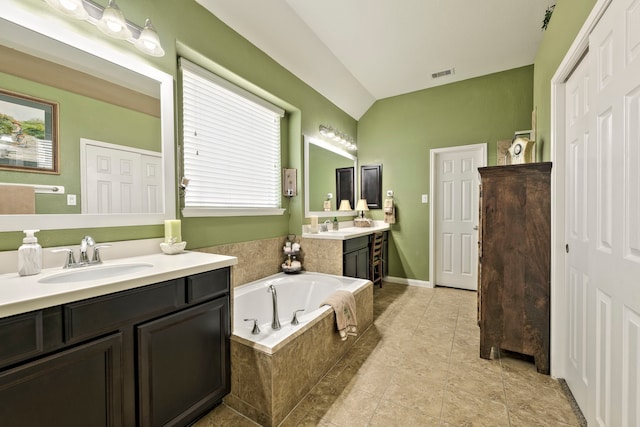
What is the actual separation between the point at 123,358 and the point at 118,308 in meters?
0.22

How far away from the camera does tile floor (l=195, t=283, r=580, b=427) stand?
1514 millimetres

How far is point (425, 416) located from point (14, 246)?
2.31 metres

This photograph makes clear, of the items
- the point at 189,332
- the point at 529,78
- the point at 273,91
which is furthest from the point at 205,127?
the point at 529,78

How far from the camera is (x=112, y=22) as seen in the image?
1.42 meters

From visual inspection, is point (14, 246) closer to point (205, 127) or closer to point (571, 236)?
point (205, 127)

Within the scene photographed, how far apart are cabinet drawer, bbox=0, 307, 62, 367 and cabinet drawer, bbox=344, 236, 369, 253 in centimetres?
241

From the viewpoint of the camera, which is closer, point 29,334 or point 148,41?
point 29,334

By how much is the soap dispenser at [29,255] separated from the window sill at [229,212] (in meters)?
0.85

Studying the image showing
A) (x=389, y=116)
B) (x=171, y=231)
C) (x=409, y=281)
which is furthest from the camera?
(x=389, y=116)

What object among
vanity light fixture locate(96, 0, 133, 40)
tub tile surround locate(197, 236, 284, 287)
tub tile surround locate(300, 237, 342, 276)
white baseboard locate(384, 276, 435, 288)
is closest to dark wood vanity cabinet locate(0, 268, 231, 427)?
tub tile surround locate(197, 236, 284, 287)

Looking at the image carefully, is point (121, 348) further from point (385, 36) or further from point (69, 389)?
point (385, 36)

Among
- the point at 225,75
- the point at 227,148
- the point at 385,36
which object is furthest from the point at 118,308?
the point at 385,36

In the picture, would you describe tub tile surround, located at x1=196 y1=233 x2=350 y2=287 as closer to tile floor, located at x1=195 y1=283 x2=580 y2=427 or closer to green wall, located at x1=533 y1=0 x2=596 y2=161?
tile floor, located at x1=195 y1=283 x2=580 y2=427

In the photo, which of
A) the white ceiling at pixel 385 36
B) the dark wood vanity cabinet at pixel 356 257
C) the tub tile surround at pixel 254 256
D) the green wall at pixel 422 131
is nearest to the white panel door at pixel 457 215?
the green wall at pixel 422 131
